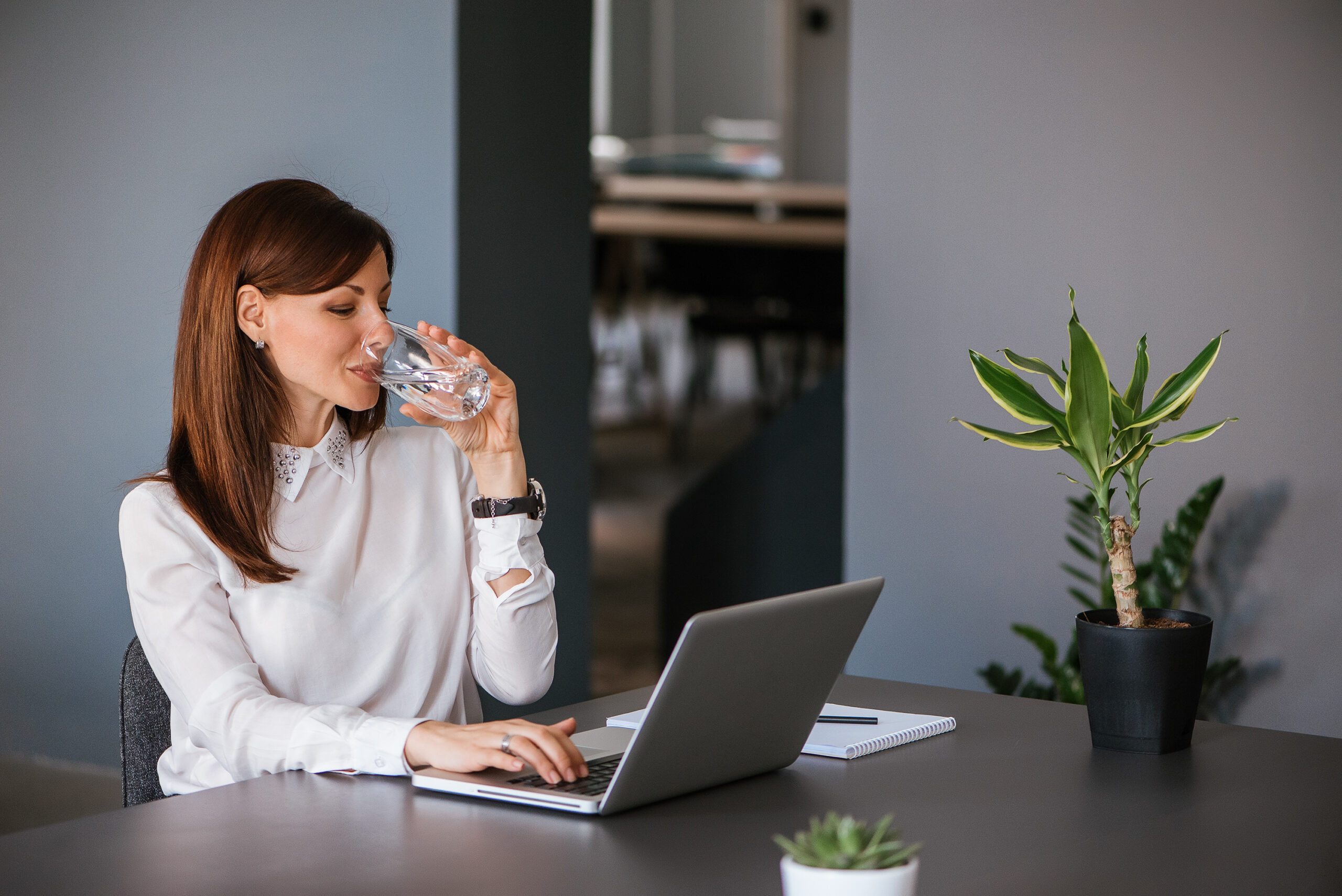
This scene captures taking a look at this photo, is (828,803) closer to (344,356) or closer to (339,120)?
(344,356)

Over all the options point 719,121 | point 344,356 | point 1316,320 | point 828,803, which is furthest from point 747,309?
point 828,803

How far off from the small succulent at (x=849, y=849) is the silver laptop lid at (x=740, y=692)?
0.31 m

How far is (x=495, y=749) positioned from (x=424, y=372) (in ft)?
1.70

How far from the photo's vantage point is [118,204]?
10.5 feet

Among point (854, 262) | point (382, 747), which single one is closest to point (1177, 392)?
point (382, 747)

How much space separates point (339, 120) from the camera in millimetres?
2963

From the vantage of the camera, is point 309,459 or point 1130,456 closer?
point 1130,456

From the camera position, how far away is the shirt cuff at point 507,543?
71.1 inches

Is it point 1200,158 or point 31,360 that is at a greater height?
point 1200,158

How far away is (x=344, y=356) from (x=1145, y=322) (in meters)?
1.59

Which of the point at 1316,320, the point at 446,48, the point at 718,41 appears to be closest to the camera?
the point at 1316,320

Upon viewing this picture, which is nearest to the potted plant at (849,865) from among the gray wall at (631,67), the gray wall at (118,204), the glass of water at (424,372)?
the glass of water at (424,372)

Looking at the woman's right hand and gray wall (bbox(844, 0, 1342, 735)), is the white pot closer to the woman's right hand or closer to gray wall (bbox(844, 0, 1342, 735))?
the woman's right hand

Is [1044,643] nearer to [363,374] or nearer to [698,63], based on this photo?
[363,374]
